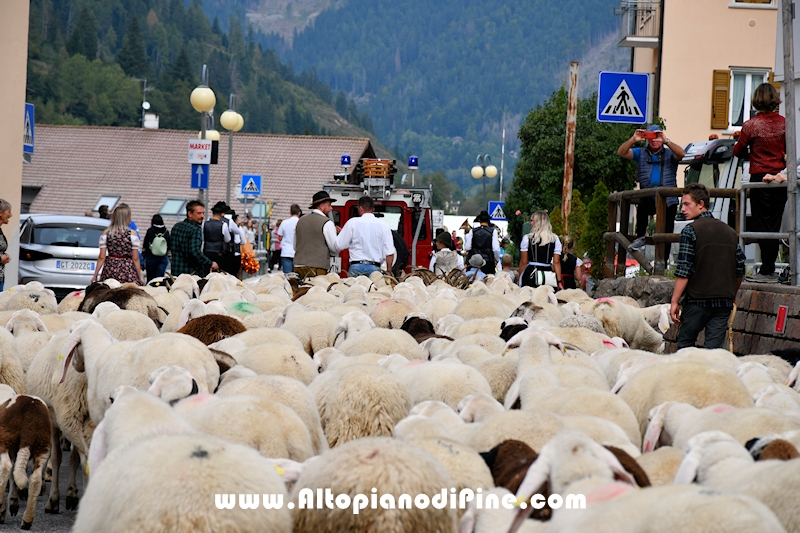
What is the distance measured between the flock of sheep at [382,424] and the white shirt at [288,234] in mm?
7027

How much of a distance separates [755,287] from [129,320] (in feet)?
17.3

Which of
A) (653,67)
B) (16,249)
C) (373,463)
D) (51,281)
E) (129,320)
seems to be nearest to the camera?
(373,463)

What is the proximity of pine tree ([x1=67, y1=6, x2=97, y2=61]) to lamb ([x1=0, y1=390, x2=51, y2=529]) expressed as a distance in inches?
5398

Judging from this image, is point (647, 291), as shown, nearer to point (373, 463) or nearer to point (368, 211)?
point (368, 211)

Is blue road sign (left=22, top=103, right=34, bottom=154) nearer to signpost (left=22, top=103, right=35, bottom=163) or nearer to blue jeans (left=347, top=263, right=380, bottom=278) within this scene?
signpost (left=22, top=103, right=35, bottom=163)

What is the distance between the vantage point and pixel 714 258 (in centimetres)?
758

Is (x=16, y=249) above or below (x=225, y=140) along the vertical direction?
below

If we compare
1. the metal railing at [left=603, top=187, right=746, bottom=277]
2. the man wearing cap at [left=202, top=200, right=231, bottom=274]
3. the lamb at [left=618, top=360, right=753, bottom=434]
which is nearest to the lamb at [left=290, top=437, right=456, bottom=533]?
the lamb at [left=618, top=360, right=753, bottom=434]

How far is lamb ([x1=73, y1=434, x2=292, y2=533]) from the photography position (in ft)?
9.96

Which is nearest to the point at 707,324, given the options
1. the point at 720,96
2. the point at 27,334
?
the point at 27,334

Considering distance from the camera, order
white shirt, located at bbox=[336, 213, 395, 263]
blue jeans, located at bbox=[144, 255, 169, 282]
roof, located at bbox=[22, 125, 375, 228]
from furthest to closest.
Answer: roof, located at bbox=[22, 125, 375, 228] < blue jeans, located at bbox=[144, 255, 169, 282] < white shirt, located at bbox=[336, 213, 395, 263]

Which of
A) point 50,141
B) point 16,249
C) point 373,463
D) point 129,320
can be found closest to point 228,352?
point 129,320

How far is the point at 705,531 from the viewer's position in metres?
2.64

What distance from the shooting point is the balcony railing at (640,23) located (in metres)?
29.9
